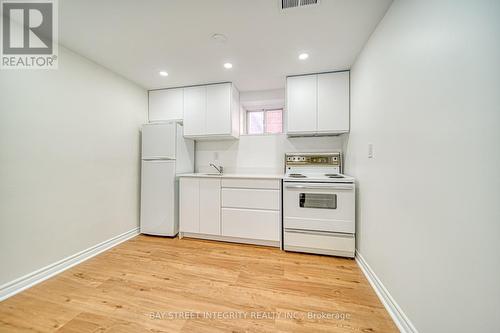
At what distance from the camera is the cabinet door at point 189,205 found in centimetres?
260

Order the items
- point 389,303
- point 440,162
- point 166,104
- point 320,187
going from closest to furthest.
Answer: point 440,162
point 389,303
point 320,187
point 166,104

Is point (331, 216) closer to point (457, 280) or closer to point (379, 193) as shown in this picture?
point (379, 193)

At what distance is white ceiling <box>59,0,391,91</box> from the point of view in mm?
1429

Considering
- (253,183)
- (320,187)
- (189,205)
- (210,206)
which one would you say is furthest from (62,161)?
(320,187)

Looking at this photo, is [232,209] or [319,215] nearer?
[319,215]

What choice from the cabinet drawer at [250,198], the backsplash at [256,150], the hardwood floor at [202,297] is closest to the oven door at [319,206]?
the cabinet drawer at [250,198]

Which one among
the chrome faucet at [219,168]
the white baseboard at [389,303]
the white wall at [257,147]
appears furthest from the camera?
the chrome faucet at [219,168]

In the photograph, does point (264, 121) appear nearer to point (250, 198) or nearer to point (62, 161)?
point (250, 198)

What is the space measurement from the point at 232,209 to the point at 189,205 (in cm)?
67

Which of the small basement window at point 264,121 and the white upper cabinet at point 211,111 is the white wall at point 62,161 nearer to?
the white upper cabinet at point 211,111

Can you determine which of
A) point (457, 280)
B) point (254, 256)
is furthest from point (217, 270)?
point (457, 280)

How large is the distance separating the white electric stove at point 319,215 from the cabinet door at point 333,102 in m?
0.75

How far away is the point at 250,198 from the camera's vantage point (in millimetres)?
2410

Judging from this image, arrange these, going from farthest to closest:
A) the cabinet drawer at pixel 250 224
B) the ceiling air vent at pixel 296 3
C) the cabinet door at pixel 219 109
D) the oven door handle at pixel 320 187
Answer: the cabinet door at pixel 219 109 < the cabinet drawer at pixel 250 224 < the oven door handle at pixel 320 187 < the ceiling air vent at pixel 296 3
